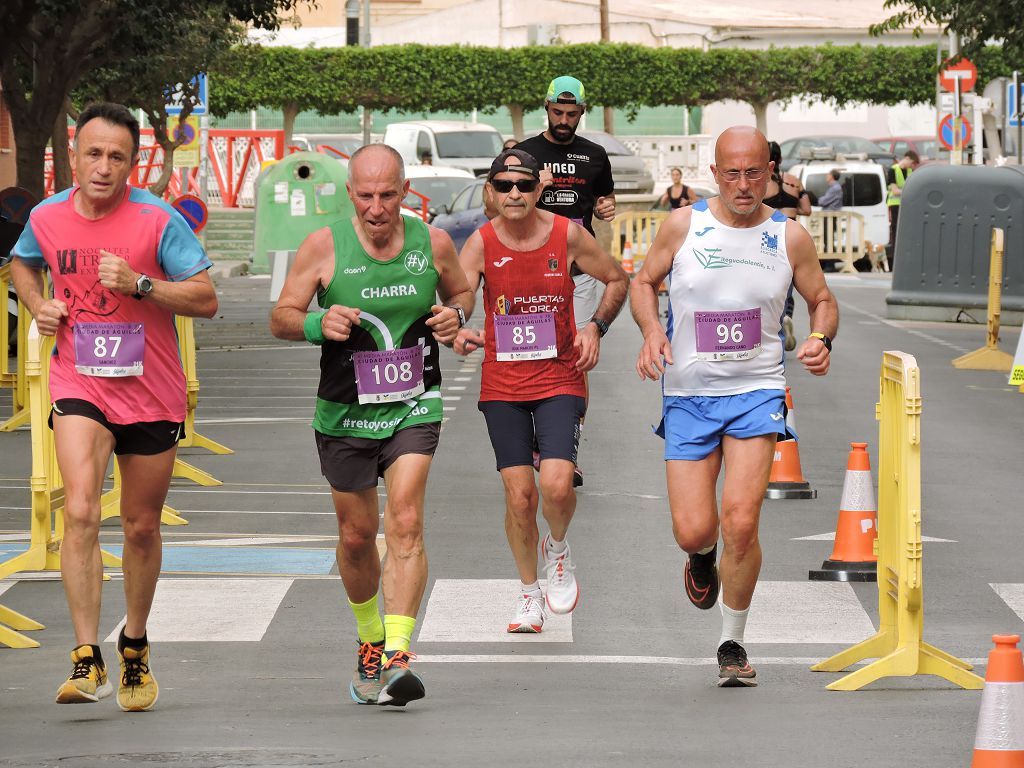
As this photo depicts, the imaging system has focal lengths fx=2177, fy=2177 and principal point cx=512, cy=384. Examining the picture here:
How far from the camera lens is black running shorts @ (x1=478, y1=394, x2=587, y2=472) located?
28.9 feet

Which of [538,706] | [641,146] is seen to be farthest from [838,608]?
[641,146]

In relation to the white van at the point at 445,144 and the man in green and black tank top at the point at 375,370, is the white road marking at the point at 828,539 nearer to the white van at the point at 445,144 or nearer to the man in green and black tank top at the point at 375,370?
the man in green and black tank top at the point at 375,370

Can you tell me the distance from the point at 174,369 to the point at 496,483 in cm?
615

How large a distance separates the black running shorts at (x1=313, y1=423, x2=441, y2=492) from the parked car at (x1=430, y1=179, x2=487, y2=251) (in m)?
27.1

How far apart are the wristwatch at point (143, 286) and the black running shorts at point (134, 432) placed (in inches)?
16.8

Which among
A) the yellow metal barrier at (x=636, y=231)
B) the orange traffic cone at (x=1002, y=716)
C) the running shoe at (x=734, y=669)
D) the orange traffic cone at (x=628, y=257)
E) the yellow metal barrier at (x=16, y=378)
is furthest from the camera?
the yellow metal barrier at (x=636, y=231)

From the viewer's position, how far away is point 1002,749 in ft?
19.0

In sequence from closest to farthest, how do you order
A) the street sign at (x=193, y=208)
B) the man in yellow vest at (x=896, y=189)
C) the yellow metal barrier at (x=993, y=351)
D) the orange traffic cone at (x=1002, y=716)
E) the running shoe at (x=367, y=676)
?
the orange traffic cone at (x=1002, y=716) → the running shoe at (x=367, y=676) → the yellow metal barrier at (x=993, y=351) → the street sign at (x=193, y=208) → the man in yellow vest at (x=896, y=189)

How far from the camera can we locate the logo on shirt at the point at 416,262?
7527mm

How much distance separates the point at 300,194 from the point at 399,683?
29220mm

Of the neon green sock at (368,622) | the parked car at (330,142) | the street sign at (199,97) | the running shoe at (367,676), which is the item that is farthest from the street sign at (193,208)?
the parked car at (330,142)

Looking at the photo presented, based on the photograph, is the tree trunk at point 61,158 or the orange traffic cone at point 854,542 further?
the tree trunk at point 61,158

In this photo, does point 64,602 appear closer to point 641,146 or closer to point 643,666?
point 643,666

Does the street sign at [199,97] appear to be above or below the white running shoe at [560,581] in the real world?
above
